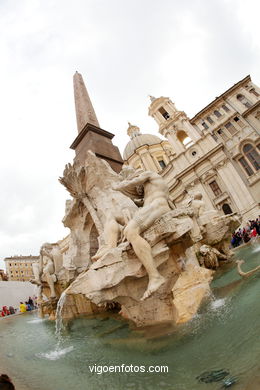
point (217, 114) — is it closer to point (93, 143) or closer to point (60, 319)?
point (93, 143)

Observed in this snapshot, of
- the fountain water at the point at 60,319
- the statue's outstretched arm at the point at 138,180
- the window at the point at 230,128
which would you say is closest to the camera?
the statue's outstretched arm at the point at 138,180

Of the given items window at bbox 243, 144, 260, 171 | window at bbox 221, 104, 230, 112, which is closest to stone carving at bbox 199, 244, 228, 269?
window at bbox 243, 144, 260, 171

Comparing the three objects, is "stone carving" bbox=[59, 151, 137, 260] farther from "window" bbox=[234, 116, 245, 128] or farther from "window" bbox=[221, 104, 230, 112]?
"window" bbox=[221, 104, 230, 112]

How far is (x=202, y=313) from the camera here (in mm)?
3211

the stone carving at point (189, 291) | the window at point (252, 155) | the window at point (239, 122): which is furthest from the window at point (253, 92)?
the stone carving at point (189, 291)

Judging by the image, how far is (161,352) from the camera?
2383 mm

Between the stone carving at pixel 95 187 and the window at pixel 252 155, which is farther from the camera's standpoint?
the window at pixel 252 155

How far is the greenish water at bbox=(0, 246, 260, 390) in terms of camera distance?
71.4 inches

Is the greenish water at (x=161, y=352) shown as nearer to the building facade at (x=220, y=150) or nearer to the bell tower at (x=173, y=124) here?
the building facade at (x=220, y=150)

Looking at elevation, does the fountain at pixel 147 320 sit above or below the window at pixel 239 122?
below

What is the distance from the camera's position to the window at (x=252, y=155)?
2370 cm

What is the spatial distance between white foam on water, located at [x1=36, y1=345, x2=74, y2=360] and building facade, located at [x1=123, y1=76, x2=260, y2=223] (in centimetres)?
2015

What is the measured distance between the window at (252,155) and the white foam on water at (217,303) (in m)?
23.8

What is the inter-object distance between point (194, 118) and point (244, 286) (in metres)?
31.0
